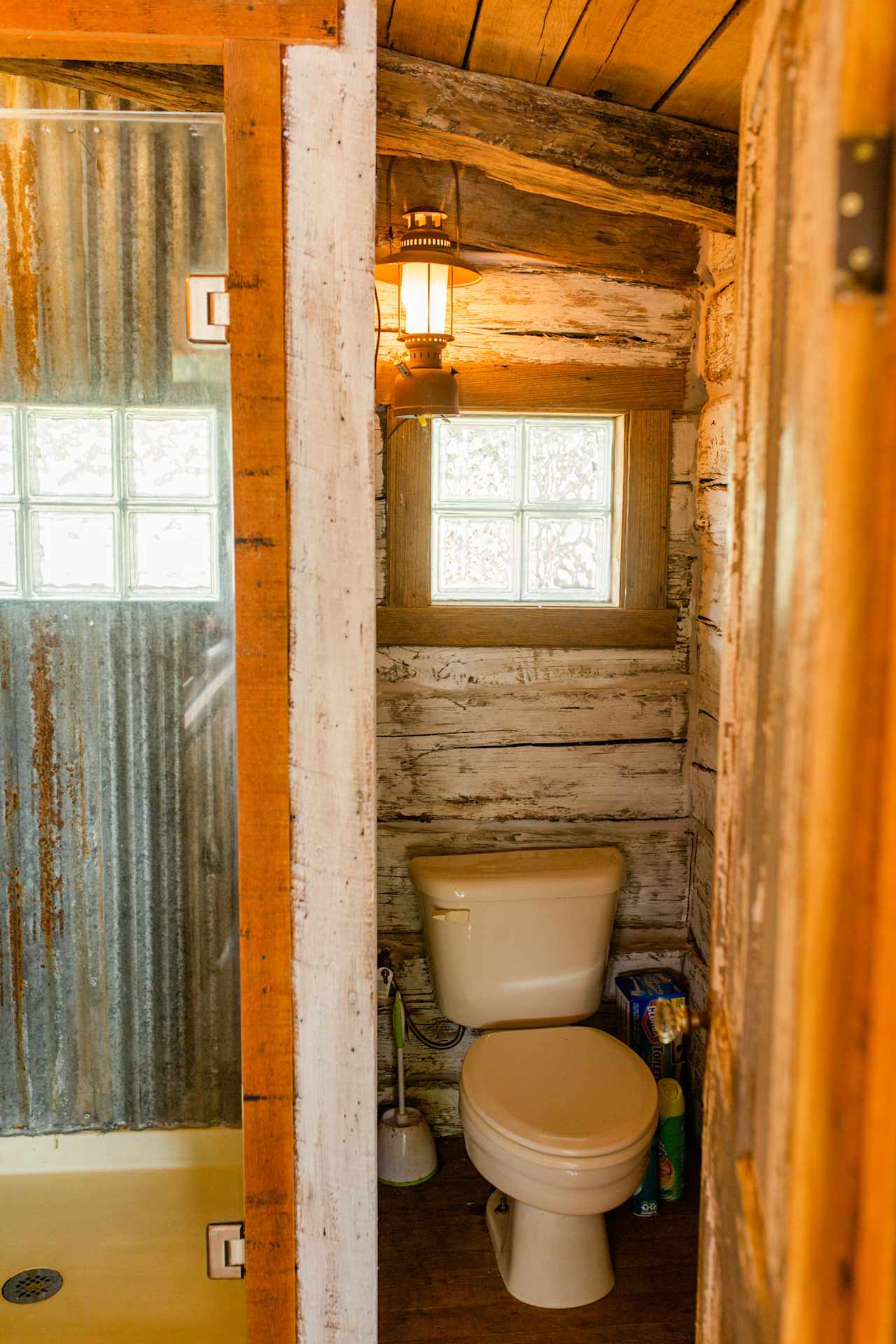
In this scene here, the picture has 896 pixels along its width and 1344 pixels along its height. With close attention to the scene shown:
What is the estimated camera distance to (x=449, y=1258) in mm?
2150

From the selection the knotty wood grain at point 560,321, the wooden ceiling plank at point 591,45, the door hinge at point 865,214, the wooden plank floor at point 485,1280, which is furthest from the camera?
the knotty wood grain at point 560,321

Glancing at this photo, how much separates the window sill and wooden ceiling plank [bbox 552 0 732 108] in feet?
3.54

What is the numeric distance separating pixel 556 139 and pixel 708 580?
1.01m

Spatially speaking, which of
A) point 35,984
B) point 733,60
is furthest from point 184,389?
point 733,60

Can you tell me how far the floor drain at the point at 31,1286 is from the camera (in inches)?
61.8

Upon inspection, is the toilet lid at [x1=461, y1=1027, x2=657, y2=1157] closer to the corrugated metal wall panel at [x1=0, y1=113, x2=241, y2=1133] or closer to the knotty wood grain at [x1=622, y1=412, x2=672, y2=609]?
the corrugated metal wall panel at [x1=0, y1=113, x2=241, y2=1133]

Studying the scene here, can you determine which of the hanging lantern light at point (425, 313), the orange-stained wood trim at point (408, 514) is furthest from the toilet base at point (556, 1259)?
the hanging lantern light at point (425, 313)

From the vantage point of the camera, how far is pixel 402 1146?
237 centimetres

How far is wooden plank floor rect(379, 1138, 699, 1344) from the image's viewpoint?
6.38 ft

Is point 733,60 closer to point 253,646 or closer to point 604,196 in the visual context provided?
point 604,196

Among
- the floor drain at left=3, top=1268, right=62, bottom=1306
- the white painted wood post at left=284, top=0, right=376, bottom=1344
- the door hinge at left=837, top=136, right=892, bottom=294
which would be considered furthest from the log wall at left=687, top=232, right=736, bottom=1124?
the door hinge at left=837, top=136, right=892, bottom=294

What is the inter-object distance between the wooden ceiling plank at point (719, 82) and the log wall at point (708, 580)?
0.31 meters

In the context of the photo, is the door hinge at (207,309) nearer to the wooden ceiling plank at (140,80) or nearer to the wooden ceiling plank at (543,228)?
the wooden ceiling plank at (140,80)

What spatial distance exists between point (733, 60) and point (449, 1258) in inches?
94.2
